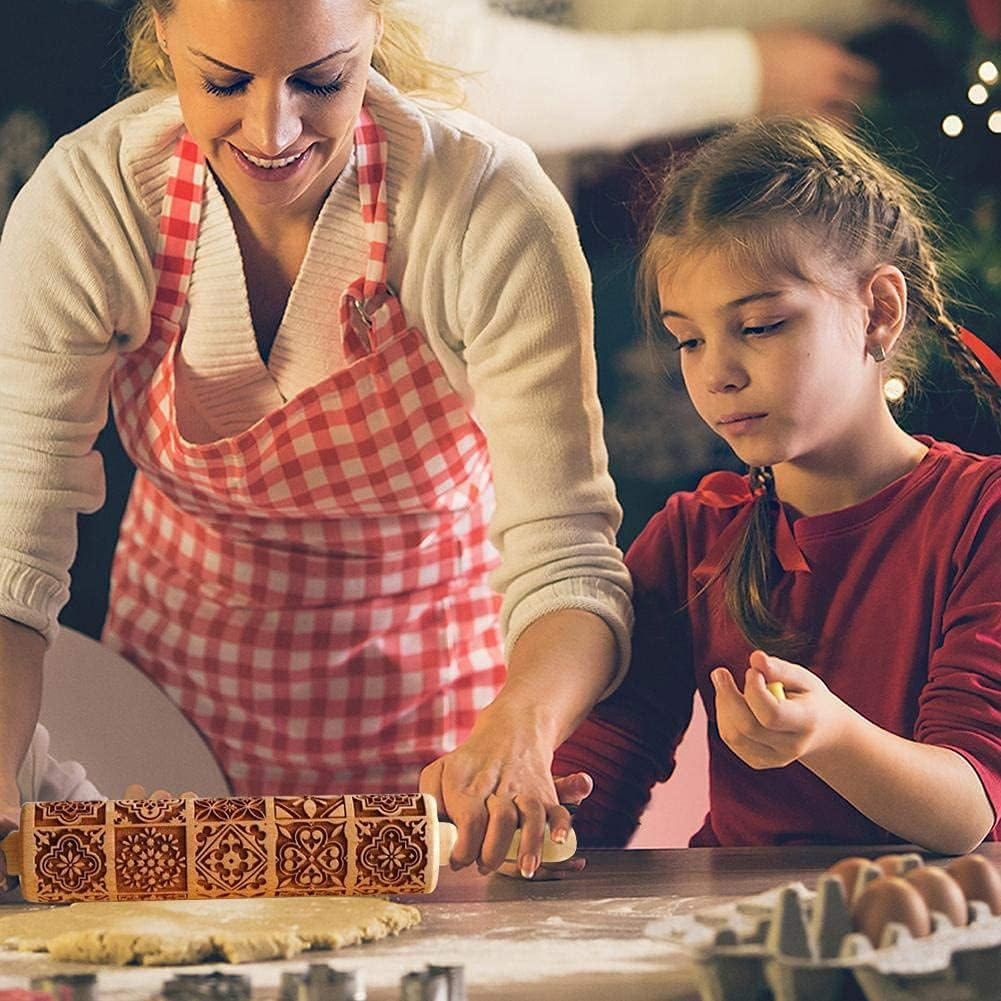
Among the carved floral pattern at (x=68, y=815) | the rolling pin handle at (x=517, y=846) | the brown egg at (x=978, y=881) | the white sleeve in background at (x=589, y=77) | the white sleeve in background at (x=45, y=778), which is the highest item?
the white sleeve in background at (x=589, y=77)

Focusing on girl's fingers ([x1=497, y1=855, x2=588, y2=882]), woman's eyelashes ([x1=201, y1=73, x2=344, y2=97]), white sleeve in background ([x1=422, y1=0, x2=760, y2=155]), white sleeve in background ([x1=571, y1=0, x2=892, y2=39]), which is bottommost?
girl's fingers ([x1=497, y1=855, x2=588, y2=882])

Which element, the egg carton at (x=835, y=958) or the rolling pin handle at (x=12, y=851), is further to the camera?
the rolling pin handle at (x=12, y=851)

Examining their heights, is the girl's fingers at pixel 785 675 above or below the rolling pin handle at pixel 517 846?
above

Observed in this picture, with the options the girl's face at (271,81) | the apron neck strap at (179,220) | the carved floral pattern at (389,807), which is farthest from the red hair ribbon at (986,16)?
the carved floral pattern at (389,807)

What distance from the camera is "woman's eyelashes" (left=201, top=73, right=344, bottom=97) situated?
1.41m

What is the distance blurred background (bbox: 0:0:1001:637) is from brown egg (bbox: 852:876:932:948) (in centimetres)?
74

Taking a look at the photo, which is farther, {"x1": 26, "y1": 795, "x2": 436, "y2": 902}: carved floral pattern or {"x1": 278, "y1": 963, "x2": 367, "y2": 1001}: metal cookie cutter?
{"x1": 26, "y1": 795, "x2": 436, "y2": 902}: carved floral pattern

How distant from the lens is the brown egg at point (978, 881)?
1.02 metres

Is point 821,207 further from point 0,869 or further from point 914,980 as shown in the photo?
point 0,869

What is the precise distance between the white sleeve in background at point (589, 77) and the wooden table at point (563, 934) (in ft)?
2.43

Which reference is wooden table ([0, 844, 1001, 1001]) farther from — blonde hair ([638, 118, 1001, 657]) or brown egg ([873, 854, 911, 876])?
blonde hair ([638, 118, 1001, 657])

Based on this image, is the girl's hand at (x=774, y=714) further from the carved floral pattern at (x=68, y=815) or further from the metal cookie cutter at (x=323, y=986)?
the carved floral pattern at (x=68, y=815)

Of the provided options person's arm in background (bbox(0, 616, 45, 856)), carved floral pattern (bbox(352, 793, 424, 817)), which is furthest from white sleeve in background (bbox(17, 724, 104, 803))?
carved floral pattern (bbox(352, 793, 424, 817))

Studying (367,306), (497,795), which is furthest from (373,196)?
(497,795)
